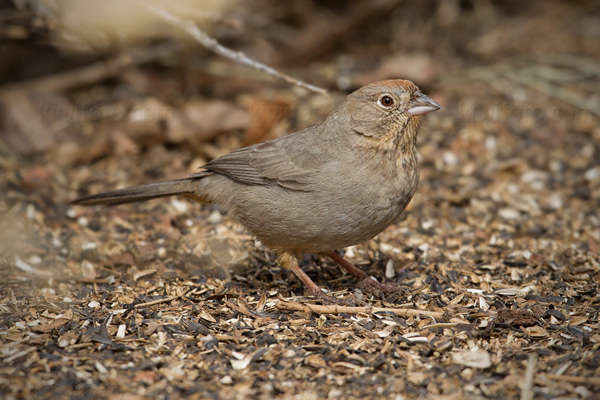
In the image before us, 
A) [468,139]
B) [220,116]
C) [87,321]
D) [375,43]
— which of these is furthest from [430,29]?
[87,321]

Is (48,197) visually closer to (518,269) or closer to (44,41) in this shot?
(44,41)

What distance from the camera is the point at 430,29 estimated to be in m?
8.88

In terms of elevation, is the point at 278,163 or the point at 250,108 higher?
the point at 250,108

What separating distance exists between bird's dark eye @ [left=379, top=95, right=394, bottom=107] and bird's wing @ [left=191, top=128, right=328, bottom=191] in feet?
1.87

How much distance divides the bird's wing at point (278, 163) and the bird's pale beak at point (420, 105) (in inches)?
28.8

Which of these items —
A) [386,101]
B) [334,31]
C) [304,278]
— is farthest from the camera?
[334,31]

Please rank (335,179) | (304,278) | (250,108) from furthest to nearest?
(250,108) → (304,278) → (335,179)

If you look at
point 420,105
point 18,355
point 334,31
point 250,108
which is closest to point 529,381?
point 420,105

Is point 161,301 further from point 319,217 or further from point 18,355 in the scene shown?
point 319,217

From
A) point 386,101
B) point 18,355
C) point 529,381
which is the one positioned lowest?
point 18,355

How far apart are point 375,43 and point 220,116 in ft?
9.55

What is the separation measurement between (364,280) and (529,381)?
170cm

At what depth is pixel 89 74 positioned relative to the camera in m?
7.62

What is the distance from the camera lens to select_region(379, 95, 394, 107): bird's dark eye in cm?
454
